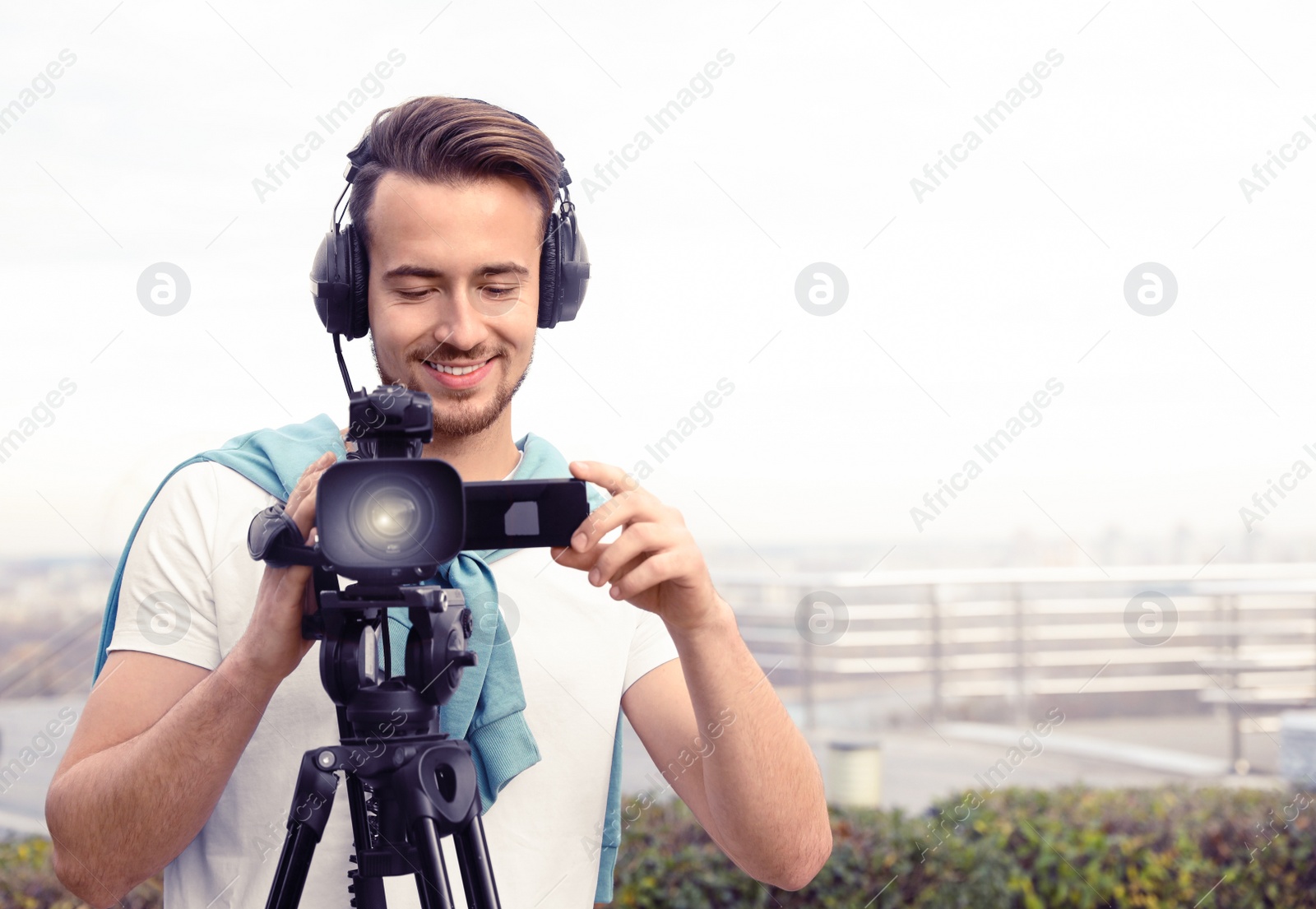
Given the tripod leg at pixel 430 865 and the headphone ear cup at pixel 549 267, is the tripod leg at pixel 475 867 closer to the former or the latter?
the tripod leg at pixel 430 865

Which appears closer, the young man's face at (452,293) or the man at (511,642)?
the man at (511,642)

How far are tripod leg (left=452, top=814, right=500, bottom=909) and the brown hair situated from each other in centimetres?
82

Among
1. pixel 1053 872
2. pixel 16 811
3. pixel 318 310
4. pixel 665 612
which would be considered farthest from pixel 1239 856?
pixel 16 811

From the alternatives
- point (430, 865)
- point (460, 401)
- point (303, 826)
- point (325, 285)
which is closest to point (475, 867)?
point (430, 865)

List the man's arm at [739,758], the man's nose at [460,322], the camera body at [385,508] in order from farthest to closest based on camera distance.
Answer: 1. the man's nose at [460,322]
2. the man's arm at [739,758]
3. the camera body at [385,508]

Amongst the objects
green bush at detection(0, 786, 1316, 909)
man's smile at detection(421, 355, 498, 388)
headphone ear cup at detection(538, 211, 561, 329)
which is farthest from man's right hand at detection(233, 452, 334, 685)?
green bush at detection(0, 786, 1316, 909)

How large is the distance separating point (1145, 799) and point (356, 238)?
301 cm

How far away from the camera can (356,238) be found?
1503 millimetres

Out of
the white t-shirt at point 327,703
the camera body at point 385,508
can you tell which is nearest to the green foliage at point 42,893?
the white t-shirt at point 327,703

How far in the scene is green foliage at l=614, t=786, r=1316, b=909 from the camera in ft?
9.83

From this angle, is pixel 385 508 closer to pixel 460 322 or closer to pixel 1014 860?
pixel 460 322

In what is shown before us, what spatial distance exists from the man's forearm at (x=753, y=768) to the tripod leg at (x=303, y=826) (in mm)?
420

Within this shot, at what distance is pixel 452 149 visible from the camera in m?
1.48

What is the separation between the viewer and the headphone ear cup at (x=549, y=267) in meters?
1.59
